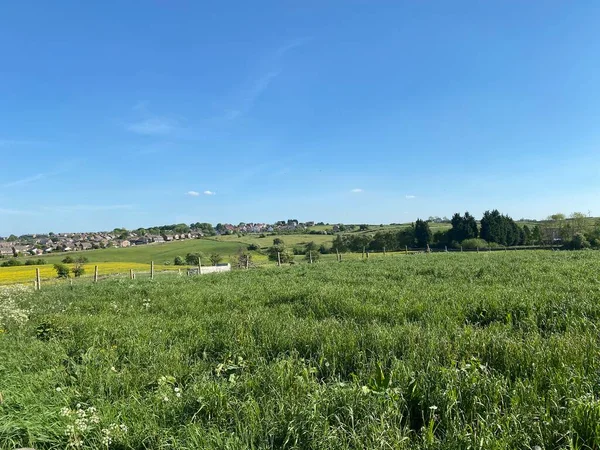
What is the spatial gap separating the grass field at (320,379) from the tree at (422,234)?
9283 centimetres

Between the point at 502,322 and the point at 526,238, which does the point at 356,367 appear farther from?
the point at 526,238

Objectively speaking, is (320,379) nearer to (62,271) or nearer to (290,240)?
(62,271)

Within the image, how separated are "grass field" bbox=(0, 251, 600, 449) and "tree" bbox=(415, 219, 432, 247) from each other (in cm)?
9283

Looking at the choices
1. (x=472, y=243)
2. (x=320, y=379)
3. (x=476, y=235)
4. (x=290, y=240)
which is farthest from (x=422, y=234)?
(x=320, y=379)

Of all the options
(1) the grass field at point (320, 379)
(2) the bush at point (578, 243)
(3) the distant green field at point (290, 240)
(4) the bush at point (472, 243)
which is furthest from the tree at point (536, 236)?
(1) the grass field at point (320, 379)

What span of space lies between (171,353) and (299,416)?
2.94 m

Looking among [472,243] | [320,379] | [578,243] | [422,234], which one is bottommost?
[472,243]

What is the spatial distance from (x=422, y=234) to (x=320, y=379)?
99311 millimetres

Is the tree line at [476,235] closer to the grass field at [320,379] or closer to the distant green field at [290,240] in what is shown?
the distant green field at [290,240]

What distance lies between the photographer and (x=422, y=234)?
97.6 m

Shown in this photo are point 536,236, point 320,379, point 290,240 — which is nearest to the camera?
point 320,379

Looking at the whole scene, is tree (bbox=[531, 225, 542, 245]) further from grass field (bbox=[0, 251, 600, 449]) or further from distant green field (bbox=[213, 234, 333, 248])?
grass field (bbox=[0, 251, 600, 449])

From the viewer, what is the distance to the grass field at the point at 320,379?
2.96 m

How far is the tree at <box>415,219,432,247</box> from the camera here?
317ft
